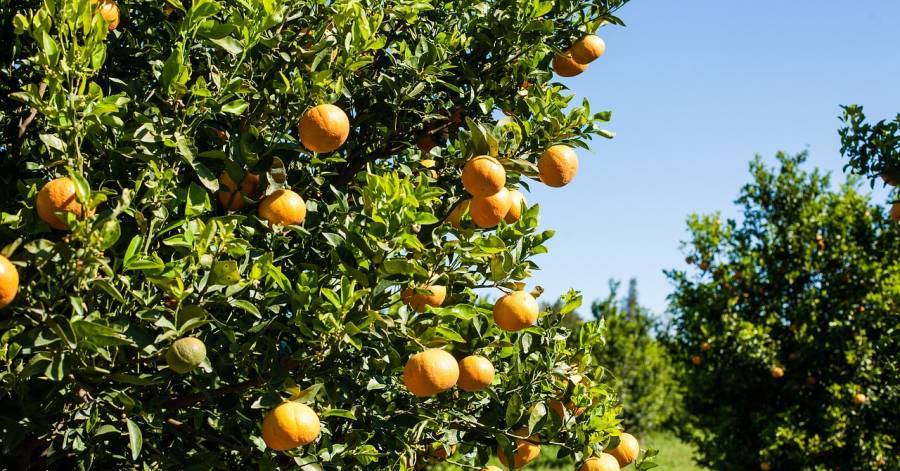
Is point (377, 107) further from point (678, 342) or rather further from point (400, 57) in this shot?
point (678, 342)

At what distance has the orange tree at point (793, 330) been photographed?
7738mm

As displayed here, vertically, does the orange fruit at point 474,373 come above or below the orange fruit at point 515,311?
below

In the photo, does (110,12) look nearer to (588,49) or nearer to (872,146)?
(588,49)

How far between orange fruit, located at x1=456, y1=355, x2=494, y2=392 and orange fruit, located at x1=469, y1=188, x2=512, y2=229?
1.49 ft

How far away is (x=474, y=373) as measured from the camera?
228cm

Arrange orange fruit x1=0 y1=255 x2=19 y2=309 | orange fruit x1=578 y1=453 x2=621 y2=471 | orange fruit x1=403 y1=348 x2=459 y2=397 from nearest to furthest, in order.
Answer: orange fruit x1=0 y1=255 x2=19 y2=309 → orange fruit x1=403 y1=348 x2=459 y2=397 → orange fruit x1=578 y1=453 x2=621 y2=471

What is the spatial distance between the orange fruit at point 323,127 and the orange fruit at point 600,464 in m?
1.44

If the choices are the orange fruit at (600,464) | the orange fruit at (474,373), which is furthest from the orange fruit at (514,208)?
the orange fruit at (600,464)

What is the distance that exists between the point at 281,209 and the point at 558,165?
0.91m

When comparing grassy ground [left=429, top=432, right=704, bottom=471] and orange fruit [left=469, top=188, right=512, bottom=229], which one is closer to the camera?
orange fruit [left=469, top=188, right=512, bottom=229]

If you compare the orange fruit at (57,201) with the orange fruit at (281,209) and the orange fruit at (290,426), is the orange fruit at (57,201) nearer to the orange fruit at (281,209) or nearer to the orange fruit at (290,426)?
the orange fruit at (281,209)

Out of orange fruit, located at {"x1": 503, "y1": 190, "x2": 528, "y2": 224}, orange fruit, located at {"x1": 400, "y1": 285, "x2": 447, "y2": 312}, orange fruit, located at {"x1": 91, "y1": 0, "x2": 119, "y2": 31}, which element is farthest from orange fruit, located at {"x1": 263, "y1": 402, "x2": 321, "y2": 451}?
orange fruit, located at {"x1": 91, "y1": 0, "x2": 119, "y2": 31}

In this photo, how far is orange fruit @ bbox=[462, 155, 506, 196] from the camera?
7.04 feet

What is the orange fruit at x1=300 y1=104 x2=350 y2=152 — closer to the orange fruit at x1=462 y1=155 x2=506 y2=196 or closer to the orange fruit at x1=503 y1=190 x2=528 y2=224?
the orange fruit at x1=462 y1=155 x2=506 y2=196
